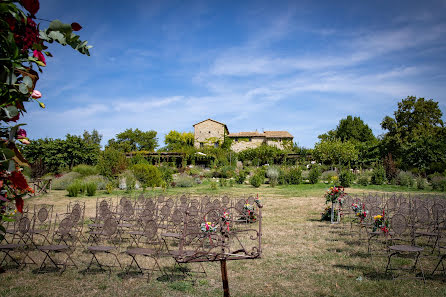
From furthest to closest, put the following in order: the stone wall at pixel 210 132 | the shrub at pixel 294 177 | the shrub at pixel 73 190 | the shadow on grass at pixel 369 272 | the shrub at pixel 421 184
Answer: the stone wall at pixel 210 132 < the shrub at pixel 294 177 < the shrub at pixel 421 184 < the shrub at pixel 73 190 < the shadow on grass at pixel 369 272

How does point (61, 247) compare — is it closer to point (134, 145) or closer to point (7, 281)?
point (7, 281)

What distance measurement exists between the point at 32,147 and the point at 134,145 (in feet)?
96.5

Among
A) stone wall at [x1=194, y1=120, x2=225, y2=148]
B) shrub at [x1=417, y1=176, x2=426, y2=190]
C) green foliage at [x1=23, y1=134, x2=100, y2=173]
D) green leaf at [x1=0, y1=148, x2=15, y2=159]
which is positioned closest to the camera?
green leaf at [x1=0, y1=148, x2=15, y2=159]

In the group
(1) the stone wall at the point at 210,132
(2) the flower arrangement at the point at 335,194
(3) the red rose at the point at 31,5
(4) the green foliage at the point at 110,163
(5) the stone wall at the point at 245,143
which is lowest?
(2) the flower arrangement at the point at 335,194

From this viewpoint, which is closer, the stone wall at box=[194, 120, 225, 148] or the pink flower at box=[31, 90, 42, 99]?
the pink flower at box=[31, 90, 42, 99]

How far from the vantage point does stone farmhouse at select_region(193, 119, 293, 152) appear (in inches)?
1929

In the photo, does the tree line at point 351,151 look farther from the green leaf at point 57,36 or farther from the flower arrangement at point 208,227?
the green leaf at point 57,36

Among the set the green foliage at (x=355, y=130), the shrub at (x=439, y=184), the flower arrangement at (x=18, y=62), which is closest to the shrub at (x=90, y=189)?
the flower arrangement at (x=18, y=62)

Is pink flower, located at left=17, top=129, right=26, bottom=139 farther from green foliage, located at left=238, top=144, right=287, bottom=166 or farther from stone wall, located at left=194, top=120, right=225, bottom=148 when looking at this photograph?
stone wall, located at left=194, top=120, right=225, bottom=148

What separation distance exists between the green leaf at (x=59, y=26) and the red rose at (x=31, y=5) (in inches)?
3.7

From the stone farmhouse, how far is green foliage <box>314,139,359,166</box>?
14506mm

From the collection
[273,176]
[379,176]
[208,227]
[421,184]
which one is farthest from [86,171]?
[421,184]

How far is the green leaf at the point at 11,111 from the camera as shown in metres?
1.56

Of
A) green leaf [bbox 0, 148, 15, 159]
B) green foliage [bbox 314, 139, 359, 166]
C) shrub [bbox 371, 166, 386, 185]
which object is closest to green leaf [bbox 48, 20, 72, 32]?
green leaf [bbox 0, 148, 15, 159]
